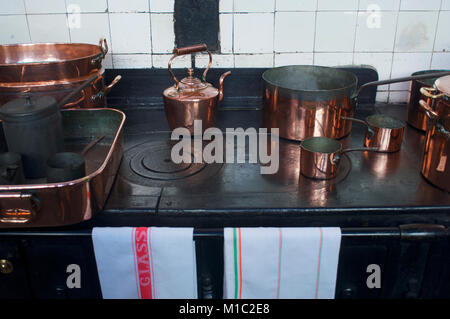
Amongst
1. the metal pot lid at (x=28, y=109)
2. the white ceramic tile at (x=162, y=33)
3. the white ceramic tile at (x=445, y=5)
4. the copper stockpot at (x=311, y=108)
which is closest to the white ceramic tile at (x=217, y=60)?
the white ceramic tile at (x=162, y=33)

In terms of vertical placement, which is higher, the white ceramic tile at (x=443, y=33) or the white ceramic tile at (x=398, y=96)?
the white ceramic tile at (x=443, y=33)

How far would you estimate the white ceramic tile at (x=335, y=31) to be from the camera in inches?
63.3

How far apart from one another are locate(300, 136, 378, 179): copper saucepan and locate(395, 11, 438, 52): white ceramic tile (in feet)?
2.27

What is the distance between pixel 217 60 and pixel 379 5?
64 centimetres

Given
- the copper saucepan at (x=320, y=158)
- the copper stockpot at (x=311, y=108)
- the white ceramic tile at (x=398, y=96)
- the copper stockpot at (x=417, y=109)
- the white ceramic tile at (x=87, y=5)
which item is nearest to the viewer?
the copper saucepan at (x=320, y=158)

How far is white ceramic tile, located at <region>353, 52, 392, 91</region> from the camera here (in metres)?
1.66

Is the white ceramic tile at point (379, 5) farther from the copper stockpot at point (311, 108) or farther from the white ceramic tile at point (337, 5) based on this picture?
the copper stockpot at point (311, 108)

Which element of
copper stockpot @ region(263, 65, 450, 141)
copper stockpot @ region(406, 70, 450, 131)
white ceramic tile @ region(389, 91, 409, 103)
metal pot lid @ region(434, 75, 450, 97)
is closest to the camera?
metal pot lid @ region(434, 75, 450, 97)

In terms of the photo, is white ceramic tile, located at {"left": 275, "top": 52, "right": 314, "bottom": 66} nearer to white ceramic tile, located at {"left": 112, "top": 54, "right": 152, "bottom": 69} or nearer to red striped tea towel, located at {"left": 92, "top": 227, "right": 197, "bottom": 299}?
white ceramic tile, located at {"left": 112, "top": 54, "right": 152, "bottom": 69}

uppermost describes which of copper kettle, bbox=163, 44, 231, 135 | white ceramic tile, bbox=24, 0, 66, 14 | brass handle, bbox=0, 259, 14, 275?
white ceramic tile, bbox=24, 0, 66, 14

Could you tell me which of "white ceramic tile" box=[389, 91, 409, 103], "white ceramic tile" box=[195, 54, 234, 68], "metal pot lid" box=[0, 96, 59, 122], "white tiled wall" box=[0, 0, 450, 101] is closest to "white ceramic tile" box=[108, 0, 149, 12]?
"white tiled wall" box=[0, 0, 450, 101]

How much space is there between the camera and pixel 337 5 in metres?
1.59

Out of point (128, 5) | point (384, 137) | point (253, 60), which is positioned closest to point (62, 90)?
point (128, 5)

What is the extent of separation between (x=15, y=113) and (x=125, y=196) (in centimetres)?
33
